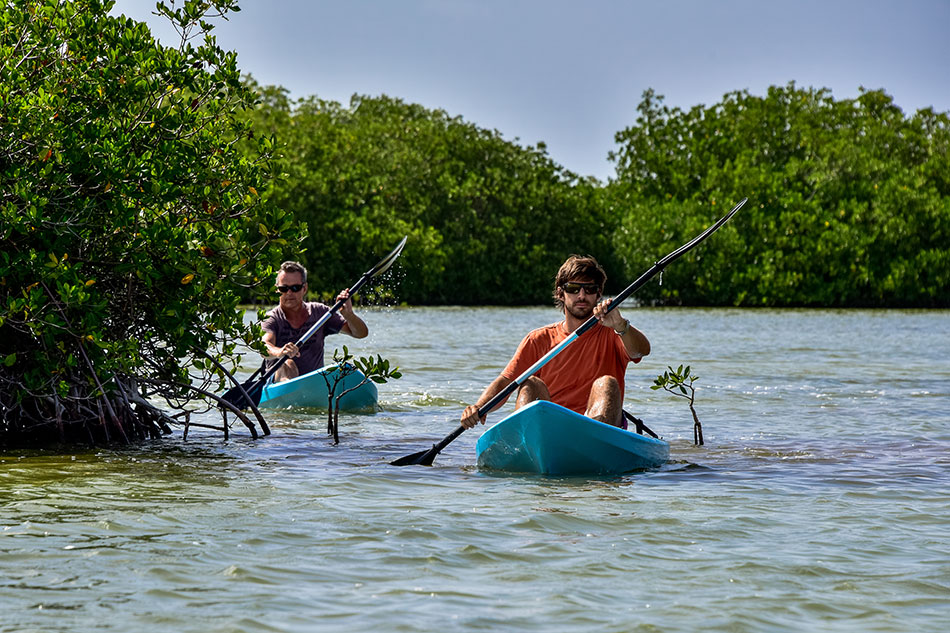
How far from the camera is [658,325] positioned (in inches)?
1379

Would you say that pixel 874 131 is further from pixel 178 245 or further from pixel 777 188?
pixel 178 245

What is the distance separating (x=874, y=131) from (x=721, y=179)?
22.3 ft

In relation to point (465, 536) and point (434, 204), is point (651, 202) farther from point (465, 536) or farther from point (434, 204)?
point (465, 536)

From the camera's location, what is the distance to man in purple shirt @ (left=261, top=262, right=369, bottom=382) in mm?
11375

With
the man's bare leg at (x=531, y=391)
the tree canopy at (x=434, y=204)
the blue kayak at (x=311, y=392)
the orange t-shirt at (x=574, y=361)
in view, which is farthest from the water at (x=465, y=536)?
the tree canopy at (x=434, y=204)

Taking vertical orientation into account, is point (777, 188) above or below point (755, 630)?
above

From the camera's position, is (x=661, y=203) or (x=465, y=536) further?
(x=661, y=203)

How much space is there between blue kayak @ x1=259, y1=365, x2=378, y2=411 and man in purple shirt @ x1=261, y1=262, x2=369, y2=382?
0.22m

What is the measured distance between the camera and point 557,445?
780 cm

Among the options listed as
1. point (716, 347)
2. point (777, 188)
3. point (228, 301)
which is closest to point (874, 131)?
point (777, 188)

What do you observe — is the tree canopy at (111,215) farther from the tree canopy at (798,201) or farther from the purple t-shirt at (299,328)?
the tree canopy at (798,201)

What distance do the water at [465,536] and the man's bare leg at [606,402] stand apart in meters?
0.42

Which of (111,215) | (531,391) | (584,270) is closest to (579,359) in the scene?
(531,391)

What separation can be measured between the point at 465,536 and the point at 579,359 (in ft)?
7.67
